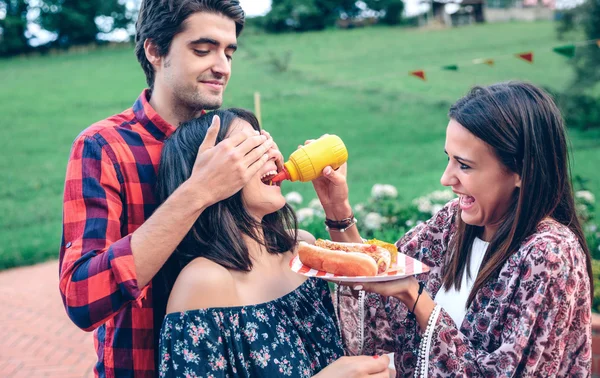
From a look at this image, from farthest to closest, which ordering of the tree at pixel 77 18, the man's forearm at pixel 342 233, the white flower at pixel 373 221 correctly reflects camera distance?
1. the tree at pixel 77 18
2. the white flower at pixel 373 221
3. the man's forearm at pixel 342 233

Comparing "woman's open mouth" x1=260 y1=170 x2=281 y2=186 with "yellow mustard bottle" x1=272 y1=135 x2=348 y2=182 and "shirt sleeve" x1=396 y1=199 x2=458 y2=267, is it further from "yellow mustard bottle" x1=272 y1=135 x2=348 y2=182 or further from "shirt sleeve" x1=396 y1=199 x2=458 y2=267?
"shirt sleeve" x1=396 y1=199 x2=458 y2=267

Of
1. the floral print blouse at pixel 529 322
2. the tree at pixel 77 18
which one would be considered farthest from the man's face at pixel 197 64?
the tree at pixel 77 18

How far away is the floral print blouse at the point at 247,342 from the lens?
195cm

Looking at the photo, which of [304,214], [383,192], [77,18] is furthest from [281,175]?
[77,18]

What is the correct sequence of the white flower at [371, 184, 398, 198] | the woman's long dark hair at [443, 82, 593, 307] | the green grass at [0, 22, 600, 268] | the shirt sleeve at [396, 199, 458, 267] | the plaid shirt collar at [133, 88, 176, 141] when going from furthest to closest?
the green grass at [0, 22, 600, 268] < the white flower at [371, 184, 398, 198] < the shirt sleeve at [396, 199, 458, 267] < the plaid shirt collar at [133, 88, 176, 141] < the woman's long dark hair at [443, 82, 593, 307]

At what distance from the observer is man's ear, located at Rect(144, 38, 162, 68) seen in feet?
8.62

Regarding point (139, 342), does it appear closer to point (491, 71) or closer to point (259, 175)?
point (259, 175)

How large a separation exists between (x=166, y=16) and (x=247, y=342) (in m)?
1.47

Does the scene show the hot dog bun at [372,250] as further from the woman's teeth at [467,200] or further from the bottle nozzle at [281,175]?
the woman's teeth at [467,200]

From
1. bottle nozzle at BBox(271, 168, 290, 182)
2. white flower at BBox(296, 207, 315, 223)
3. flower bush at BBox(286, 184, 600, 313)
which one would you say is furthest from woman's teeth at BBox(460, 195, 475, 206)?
white flower at BBox(296, 207, 315, 223)

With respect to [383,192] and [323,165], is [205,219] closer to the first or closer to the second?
[323,165]

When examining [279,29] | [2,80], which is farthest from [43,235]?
[279,29]

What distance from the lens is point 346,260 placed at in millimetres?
2195

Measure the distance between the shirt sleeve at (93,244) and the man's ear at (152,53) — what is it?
55 cm
